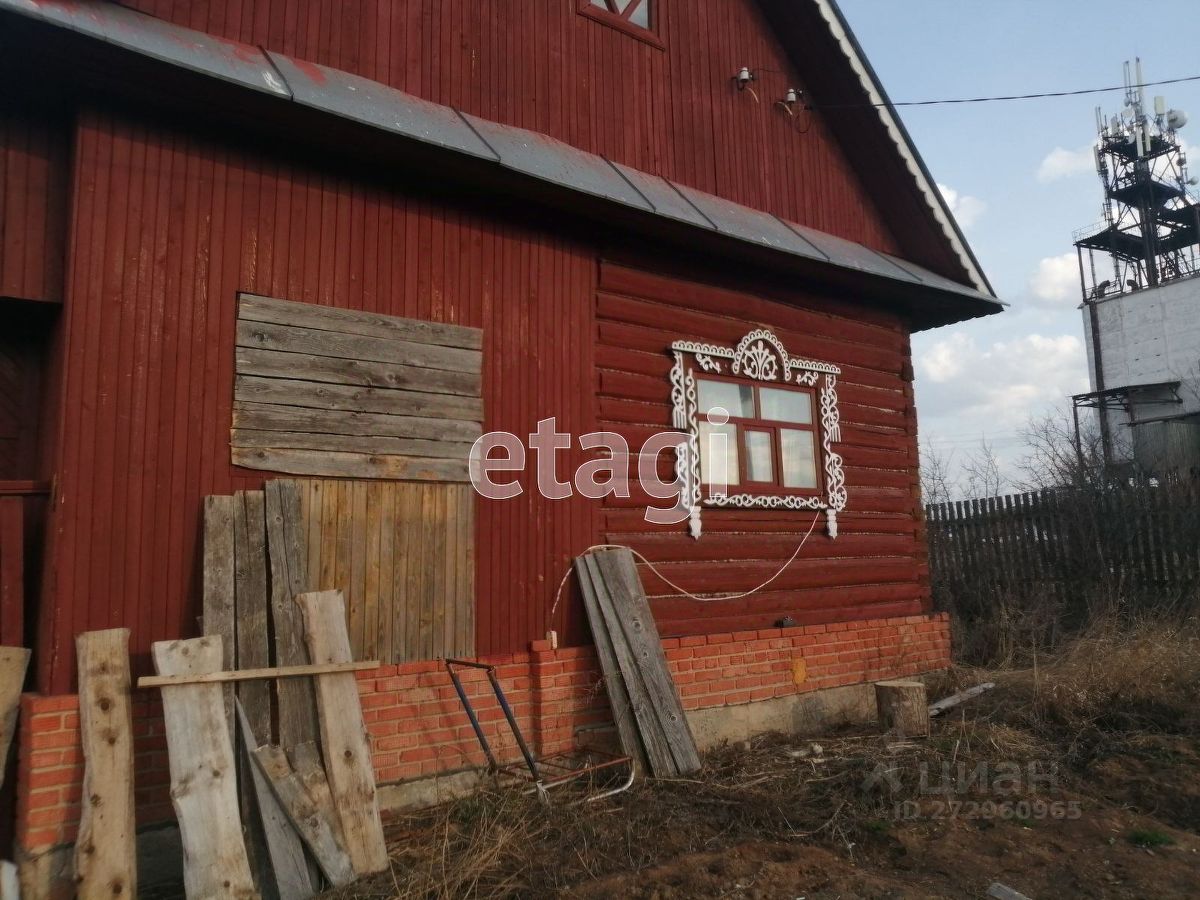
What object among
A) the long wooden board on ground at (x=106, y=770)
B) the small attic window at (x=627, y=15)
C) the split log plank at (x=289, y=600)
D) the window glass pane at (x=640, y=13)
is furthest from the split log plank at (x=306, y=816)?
the window glass pane at (x=640, y=13)

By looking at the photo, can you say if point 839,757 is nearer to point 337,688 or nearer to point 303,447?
point 337,688

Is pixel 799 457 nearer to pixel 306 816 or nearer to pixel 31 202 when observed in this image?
pixel 306 816

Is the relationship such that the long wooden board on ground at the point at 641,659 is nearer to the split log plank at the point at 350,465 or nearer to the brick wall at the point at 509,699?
the brick wall at the point at 509,699

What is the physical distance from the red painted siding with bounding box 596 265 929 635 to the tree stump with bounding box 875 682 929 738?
1.17 m

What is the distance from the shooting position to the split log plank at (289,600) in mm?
4531

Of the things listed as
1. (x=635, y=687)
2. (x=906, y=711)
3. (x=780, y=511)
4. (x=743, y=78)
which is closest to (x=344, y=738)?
(x=635, y=687)

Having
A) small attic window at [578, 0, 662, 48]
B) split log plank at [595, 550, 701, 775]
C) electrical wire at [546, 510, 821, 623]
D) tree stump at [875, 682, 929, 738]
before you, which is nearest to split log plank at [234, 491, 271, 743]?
electrical wire at [546, 510, 821, 623]

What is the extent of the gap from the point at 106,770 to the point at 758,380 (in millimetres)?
5543

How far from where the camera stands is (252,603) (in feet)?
15.2

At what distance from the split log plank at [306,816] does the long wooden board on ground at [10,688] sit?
3.74 ft

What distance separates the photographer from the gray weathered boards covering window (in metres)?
5.04

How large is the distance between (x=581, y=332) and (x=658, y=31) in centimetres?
309

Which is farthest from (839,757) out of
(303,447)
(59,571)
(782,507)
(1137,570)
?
(1137,570)

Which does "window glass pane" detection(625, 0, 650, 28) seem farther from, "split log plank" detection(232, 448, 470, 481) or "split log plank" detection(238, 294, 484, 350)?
"split log plank" detection(232, 448, 470, 481)
